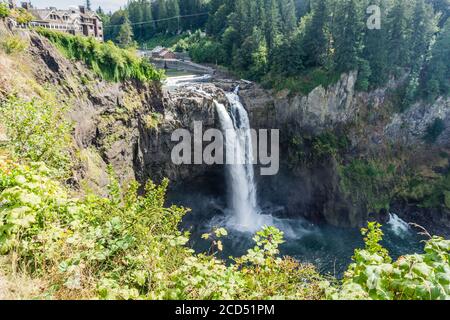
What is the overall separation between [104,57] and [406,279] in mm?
21318

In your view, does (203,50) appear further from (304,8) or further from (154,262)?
(154,262)

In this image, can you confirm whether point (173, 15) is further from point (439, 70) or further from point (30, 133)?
point (30, 133)

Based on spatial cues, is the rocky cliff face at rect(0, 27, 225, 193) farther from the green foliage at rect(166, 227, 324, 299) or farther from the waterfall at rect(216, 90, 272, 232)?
the green foliage at rect(166, 227, 324, 299)

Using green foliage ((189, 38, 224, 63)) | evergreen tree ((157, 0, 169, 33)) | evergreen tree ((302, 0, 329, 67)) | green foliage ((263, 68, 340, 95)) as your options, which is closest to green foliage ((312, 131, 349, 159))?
green foliage ((263, 68, 340, 95))

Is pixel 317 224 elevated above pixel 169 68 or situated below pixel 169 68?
below

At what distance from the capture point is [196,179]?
2777 centimetres

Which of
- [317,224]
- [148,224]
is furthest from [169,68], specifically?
[148,224]

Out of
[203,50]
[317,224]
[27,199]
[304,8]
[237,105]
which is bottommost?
[317,224]

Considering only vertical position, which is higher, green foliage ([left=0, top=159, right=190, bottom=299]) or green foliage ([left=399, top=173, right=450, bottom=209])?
green foliage ([left=0, top=159, right=190, bottom=299])

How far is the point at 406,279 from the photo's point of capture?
11.2ft

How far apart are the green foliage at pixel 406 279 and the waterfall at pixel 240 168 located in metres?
23.1

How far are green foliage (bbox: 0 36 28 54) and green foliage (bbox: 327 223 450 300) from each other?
17.8 m

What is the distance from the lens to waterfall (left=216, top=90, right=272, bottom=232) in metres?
26.7
